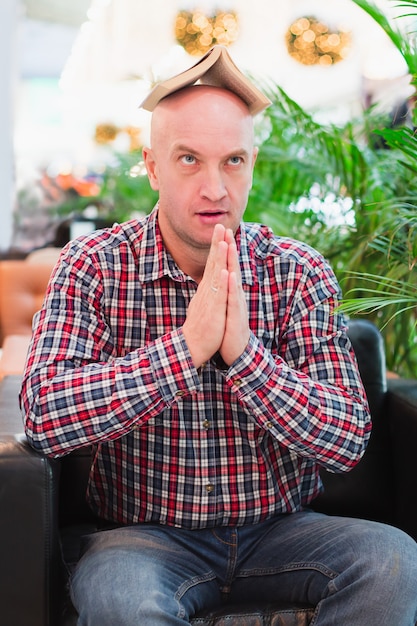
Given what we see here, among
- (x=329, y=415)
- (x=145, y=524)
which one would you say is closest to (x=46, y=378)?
(x=145, y=524)

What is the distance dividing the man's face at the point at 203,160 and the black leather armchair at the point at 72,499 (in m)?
0.50

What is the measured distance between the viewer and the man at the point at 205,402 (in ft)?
4.52

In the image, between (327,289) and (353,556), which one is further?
(327,289)

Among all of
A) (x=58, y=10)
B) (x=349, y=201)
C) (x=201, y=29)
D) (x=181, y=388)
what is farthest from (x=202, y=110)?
(x=58, y=10)

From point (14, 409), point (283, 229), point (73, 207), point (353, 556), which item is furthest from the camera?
point (73, 207)

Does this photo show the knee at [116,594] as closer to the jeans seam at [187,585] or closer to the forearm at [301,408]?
the jeans seam at [187,585]

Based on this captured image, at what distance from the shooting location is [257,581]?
4.88 feet

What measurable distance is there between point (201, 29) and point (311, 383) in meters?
6.43

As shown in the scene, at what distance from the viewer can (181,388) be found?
54.7 inches

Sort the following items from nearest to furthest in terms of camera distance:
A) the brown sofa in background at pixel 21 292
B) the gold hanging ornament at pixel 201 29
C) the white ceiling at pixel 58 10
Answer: the brown sofa in background at pixel 21 292, the gold hanging ornament at pixel 201 29, the white ceiling at pixel 58 10

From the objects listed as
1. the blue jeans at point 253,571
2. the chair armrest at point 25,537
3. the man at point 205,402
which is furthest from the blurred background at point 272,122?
the chair armrest at point 25,537

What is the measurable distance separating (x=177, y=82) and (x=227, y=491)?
30.6 inches

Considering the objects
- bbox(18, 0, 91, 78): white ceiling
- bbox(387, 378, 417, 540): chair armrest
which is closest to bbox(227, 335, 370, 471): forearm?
bbox(387, 378, 417, 540): chair armrest

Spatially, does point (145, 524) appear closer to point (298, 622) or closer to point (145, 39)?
point (298, 622)
